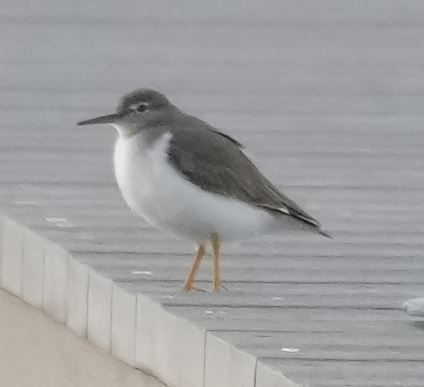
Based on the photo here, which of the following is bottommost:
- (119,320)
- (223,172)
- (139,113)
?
(119,320)

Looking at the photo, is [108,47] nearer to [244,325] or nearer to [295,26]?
[295,26]

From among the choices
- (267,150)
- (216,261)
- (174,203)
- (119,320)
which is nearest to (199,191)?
(174,203)

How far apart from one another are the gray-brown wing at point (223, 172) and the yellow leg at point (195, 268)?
210 mm

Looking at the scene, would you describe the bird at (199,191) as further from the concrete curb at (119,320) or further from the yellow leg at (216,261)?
the concrete curb at (119,320)

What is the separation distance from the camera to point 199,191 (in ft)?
20.5

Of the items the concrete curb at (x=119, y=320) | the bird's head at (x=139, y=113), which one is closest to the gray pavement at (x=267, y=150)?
the concrete curb at (x=119, y=320)

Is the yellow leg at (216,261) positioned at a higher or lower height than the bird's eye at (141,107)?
lower

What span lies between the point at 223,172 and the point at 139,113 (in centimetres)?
46

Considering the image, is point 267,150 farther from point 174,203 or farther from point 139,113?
point 174,203

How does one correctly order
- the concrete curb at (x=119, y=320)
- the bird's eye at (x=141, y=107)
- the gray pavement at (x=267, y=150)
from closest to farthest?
the concrete curb at (x=119, y=320)
the gray pavement at (x=267, y=150)
the bird's eye at (x=141, y=107)

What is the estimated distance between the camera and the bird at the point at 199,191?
6207 mm

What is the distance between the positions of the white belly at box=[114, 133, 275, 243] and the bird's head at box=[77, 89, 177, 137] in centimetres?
19

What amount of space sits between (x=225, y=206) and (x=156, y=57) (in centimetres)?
488

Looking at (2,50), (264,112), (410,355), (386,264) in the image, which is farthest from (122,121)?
(2,50)
